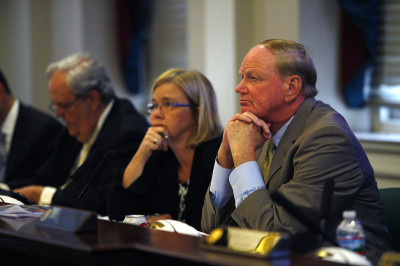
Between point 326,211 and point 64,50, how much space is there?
420 cm

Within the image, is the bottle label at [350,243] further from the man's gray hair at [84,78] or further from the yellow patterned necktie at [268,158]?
the man's gray hair at [84,78]

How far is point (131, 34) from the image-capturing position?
554cm

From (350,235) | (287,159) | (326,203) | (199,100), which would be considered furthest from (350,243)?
(199,100)

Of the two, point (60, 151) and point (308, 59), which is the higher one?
point (308, 59)

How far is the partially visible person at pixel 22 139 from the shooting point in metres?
3.92

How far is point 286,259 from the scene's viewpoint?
50.2 inches

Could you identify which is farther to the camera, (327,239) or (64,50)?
(64,50)

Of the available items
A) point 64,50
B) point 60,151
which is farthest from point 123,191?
point 64,50

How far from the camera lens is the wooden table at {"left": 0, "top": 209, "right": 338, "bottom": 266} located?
1.29 meters

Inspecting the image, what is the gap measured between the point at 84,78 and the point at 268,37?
4.18 feet

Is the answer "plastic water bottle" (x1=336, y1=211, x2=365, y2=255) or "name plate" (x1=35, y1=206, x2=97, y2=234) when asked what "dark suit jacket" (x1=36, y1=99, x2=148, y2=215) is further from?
"plastic water bottle" (x1=336, y1=211, x2=365, y2=255)

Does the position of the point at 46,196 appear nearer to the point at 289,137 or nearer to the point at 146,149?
the point at 146,149

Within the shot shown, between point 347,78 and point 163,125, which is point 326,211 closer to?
point 163,125

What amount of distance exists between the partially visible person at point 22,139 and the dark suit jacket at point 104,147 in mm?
246
